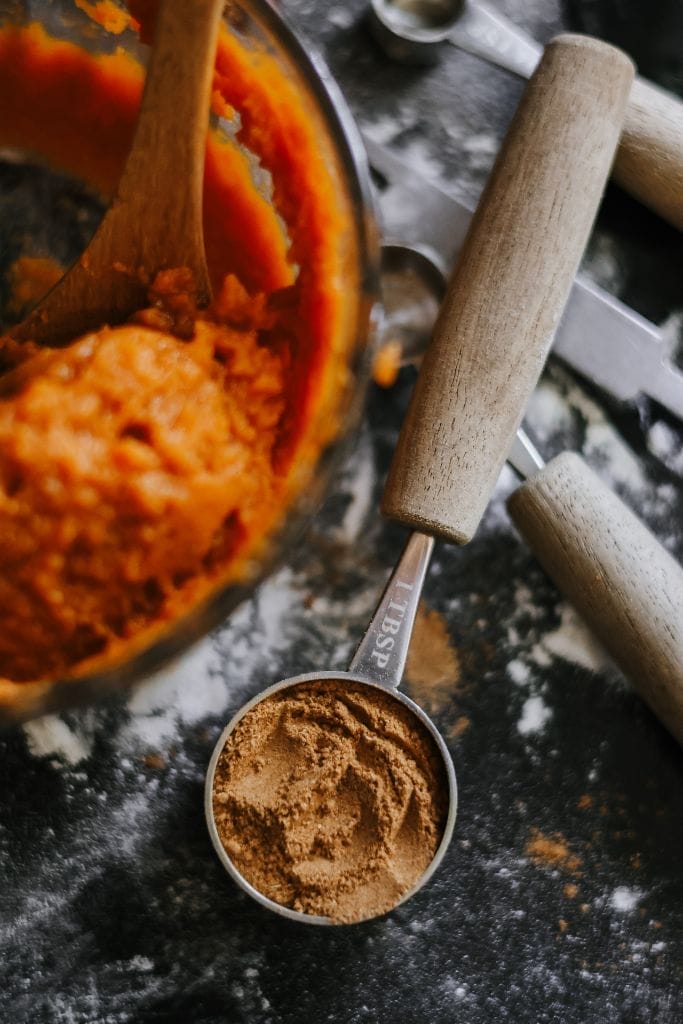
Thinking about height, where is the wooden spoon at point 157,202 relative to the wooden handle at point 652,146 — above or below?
below

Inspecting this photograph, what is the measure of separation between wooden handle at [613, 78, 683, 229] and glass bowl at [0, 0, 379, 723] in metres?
0.39

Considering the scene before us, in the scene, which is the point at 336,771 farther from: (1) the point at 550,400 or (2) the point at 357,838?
(1) the point at 550,400

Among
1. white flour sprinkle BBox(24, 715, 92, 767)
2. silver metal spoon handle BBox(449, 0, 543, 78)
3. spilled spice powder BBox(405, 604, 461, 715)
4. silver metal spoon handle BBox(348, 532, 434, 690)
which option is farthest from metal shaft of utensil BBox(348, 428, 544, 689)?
silver metal spoon handle BBox(449, 0, 543, 78)

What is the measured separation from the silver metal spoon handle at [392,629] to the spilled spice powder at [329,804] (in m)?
0.03

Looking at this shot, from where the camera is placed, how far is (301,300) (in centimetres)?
94

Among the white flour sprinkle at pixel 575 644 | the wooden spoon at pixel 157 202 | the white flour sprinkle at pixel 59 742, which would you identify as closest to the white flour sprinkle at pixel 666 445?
the white flour sprinkle at pixel 575 644

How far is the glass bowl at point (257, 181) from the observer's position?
0.87 m

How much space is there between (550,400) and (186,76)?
56 centimetres

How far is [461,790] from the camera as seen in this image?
1.11 metres

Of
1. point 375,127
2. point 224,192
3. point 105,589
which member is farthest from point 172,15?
point 105,589

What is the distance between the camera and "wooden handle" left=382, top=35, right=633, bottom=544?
98 cm

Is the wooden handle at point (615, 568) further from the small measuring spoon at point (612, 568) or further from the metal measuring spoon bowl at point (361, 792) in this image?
the metal measuring spoon bowl at point (361, 792)

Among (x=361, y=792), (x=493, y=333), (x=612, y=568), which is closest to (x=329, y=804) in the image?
(x=361, y=792)

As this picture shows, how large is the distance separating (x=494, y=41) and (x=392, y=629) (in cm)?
73
